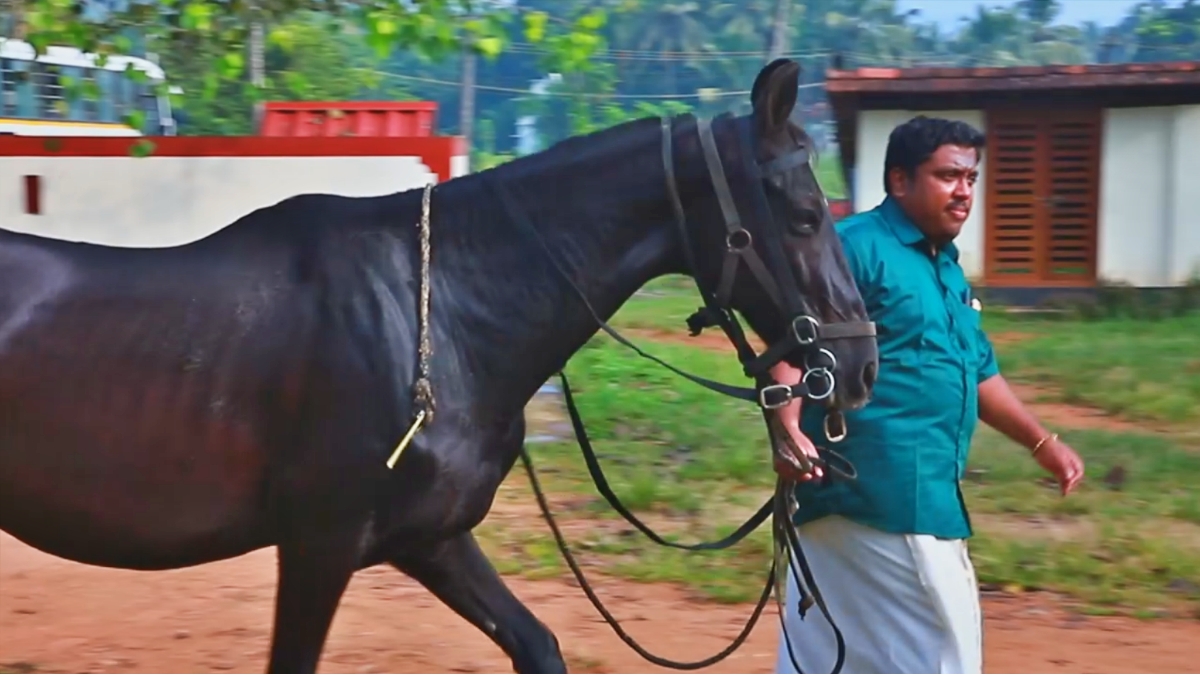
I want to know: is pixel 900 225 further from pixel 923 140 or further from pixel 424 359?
pixel 424 359

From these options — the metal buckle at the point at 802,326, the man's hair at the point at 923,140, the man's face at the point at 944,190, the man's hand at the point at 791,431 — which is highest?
the man's hair at the point at 923,140

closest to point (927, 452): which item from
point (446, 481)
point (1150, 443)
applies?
point (446, 481)

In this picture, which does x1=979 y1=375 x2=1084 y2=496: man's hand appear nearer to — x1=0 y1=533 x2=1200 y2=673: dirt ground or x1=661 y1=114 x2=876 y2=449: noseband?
x1=661 y1=114 x2=876 y2=449: noseband

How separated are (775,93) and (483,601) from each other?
1.34 meters

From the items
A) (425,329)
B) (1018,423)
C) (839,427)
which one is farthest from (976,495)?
(425,329)

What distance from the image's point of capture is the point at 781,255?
124 inches

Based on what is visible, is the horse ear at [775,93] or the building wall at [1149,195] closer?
the horse ear at [775,93]

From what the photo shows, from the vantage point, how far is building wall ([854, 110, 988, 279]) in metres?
15.8

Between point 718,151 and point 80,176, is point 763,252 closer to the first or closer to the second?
point 718,151

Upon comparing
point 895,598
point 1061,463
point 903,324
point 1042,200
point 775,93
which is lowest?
point 1042,200

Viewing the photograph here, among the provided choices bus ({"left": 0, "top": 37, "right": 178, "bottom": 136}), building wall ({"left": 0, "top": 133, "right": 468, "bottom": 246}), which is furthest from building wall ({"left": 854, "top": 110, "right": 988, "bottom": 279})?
building wall ({"left": 0, "top": 133, "right": 468, "bottom": 246})

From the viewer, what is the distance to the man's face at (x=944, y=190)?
329 cm

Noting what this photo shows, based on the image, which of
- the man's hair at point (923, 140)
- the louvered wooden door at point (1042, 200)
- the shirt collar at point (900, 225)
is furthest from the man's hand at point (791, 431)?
the louvered wooden door at point (1042, 200)

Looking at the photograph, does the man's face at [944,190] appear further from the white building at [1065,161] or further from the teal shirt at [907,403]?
the white building at [1065,161]
